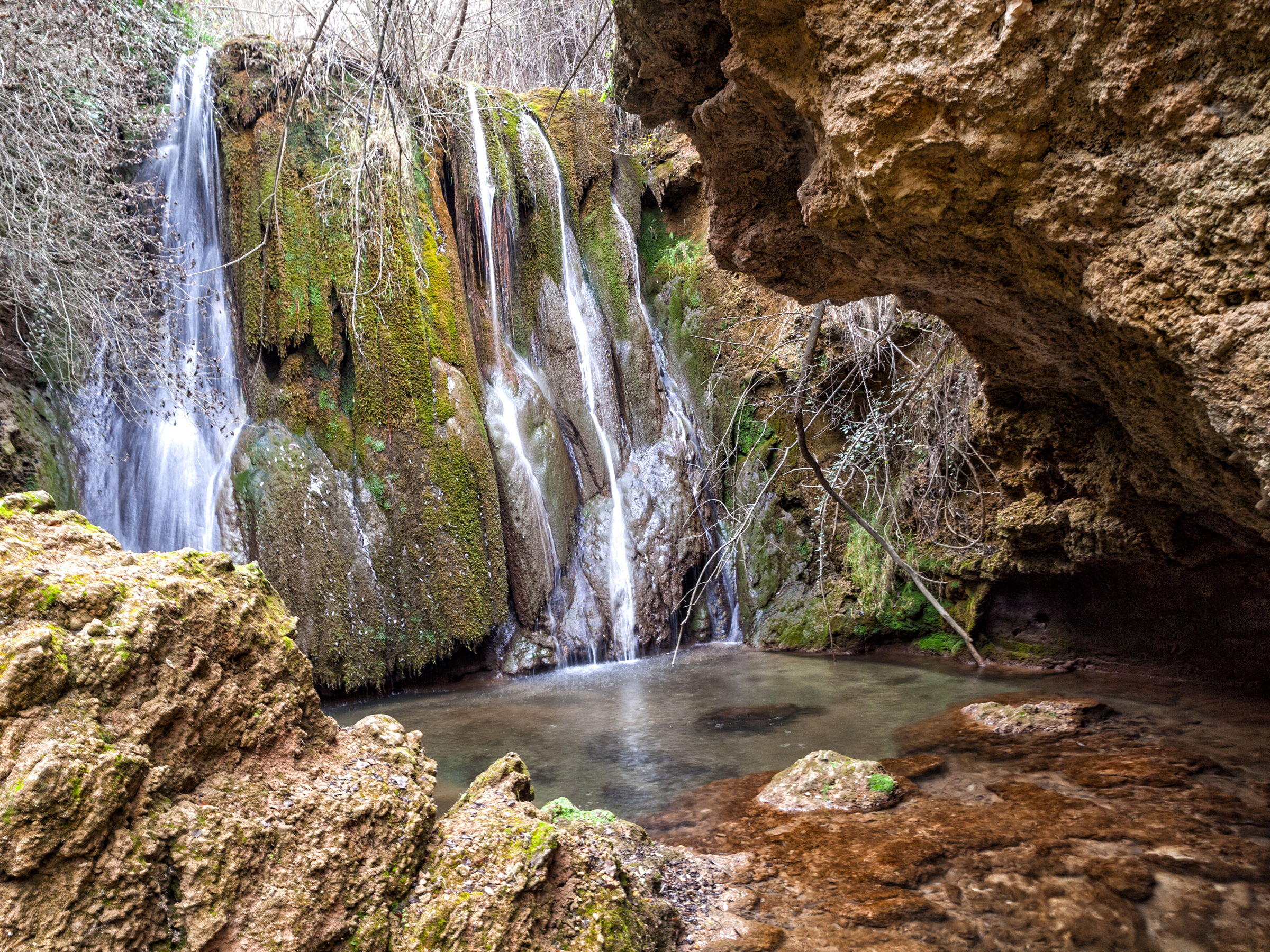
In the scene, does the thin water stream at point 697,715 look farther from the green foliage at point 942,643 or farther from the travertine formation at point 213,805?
the travertine formation at point 213,805

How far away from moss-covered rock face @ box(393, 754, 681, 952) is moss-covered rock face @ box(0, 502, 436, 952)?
8 cm

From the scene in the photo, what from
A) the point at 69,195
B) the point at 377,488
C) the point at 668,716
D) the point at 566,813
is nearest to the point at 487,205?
the point at 377,488

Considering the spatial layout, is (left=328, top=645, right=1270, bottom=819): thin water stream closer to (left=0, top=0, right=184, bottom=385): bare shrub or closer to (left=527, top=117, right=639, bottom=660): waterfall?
(left=527, top=117, right=639, bottom=660): waterfall

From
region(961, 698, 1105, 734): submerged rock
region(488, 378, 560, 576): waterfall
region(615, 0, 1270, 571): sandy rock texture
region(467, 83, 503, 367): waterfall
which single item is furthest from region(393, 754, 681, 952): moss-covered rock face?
region(467, 83, 503, 367): waterfall

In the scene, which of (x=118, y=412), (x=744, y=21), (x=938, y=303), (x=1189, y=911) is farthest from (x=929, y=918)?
(x=118, y=412)

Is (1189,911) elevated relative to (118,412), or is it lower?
lower

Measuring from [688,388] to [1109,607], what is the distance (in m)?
5.73

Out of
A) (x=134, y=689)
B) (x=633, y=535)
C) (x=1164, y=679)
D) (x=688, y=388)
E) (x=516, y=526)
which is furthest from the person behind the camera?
(x=688, y=388)

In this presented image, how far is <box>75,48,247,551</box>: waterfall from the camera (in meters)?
7.16

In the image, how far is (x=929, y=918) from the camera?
2.48 m

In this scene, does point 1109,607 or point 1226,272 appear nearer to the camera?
point 1226,272

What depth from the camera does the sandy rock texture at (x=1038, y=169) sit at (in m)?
A: 1.73

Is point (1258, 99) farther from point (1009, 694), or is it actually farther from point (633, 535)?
point (633, 535)

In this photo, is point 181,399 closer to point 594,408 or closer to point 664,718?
point 594,408
